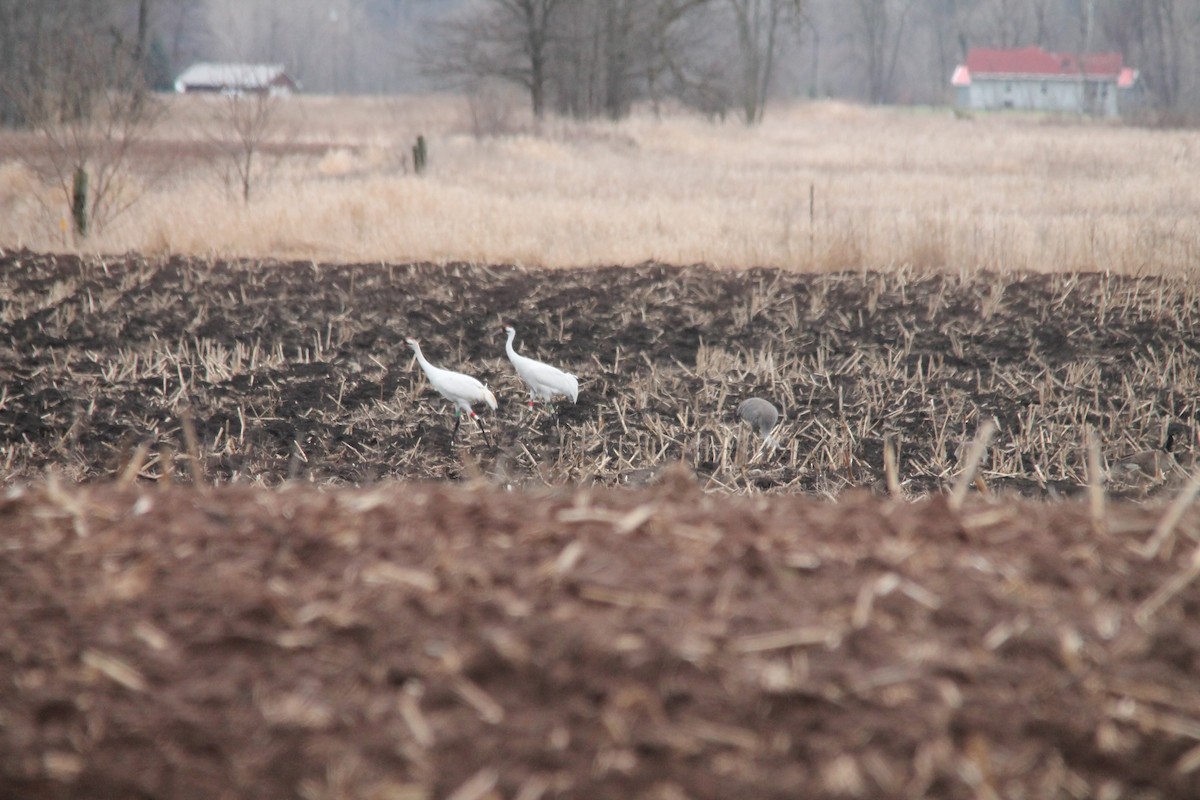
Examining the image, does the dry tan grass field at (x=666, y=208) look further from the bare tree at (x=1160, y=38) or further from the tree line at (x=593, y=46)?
the bare tree at (x=1160, y=38)

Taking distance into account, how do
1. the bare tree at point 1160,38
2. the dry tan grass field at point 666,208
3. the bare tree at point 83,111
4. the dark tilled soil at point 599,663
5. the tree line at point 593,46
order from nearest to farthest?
the dark tilled soil at point 599,663, the dry tan grass field at point 666,208, the bare tree at point 83,111, the tree line at point 593,46, the bare tree at point 1160,38

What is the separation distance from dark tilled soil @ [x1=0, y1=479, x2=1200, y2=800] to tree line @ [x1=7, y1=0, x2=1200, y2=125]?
1273 cm

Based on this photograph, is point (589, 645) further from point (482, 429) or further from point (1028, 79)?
point (1028, 79)

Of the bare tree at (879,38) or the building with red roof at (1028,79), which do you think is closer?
the building with red roof at (1028,79)

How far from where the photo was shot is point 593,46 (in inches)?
1489

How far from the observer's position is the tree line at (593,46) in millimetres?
27203

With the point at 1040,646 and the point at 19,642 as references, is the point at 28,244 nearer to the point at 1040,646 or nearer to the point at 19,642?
the point at 19,642

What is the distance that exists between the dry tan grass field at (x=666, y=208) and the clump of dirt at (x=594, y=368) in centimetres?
85

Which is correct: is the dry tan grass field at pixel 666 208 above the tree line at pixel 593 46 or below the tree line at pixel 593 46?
below

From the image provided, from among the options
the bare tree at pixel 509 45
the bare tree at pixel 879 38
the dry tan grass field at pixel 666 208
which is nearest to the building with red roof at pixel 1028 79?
the bare tree at pixel 879 38

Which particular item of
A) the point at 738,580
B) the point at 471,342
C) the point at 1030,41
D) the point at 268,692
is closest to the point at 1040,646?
the point at 738,580

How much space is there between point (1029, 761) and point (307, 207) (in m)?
A: 13.7

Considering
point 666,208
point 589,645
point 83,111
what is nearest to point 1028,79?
point 666,208

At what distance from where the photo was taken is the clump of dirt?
6793 millimetres
